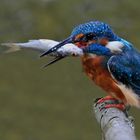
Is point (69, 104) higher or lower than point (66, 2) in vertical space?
lower

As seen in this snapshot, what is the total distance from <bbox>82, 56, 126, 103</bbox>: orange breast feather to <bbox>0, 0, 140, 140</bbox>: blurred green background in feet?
9.39

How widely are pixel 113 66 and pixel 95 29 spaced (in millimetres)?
246

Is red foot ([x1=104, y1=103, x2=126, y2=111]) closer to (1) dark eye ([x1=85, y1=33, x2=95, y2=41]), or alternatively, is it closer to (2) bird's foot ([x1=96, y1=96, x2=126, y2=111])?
(2) bird's foot ([x1=96, y1=96, x2=126, y2=111])

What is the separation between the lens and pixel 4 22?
29.9 feet

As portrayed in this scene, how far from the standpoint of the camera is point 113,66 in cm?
372

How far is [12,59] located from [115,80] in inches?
181

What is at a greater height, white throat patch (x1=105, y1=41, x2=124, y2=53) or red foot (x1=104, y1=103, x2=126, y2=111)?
white throat patch (x1=105, y1=41, x2=124, y2=53)

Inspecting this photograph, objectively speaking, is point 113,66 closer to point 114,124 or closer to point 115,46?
point 115,46

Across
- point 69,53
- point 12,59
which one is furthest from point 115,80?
point 12,59

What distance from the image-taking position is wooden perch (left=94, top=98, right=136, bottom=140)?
8.77 feet

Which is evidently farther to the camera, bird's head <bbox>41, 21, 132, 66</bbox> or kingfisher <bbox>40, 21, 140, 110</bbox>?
kingfisher <bbox>40, 21, 140, 110</bbox>

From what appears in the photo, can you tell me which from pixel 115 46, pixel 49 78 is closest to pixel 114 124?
pixel 115 46

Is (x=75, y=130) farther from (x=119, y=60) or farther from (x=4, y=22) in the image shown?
(x=119, y=60)

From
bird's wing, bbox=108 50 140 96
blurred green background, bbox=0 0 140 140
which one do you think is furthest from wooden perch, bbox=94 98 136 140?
blurred green background, bbox=0 0 140 140
